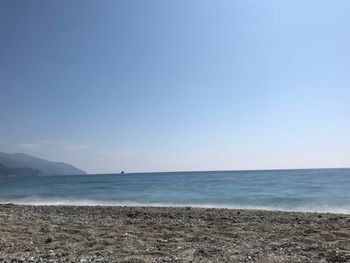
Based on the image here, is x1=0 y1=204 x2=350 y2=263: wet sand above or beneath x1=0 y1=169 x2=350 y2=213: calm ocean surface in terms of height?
above

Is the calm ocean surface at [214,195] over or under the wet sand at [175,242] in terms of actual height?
under

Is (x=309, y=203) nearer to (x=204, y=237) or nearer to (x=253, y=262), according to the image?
(x=204, y=237)

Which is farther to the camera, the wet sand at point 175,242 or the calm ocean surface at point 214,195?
the calm ocean surface at point 214,195

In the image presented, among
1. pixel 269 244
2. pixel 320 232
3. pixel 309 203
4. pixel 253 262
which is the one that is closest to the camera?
pixel 253 262

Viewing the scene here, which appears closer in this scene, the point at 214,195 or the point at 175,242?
the point at 175,242

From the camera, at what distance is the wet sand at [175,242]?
8.68 m

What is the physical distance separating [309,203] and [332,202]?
2312 mm

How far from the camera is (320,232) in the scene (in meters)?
12.4

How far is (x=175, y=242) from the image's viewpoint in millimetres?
10703

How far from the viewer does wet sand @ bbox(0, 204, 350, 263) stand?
8680mm

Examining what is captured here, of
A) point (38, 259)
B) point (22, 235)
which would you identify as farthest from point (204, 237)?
point (22, 235)

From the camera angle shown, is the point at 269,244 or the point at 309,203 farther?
the point at 309,203

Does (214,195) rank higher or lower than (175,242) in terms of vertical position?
lower

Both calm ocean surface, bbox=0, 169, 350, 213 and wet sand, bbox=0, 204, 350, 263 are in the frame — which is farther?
calm ocean surface, bbox=0, 169, 350, 213
